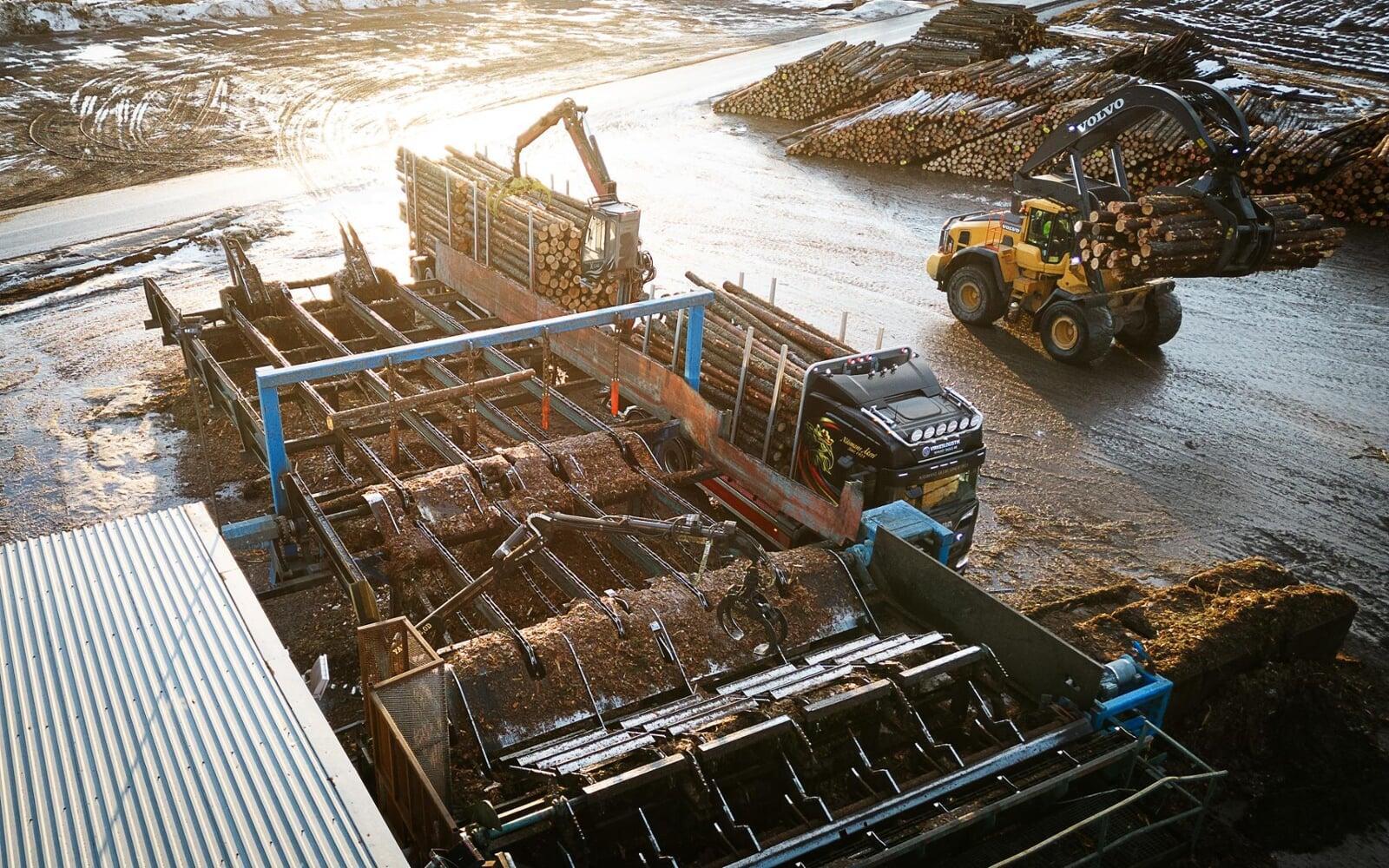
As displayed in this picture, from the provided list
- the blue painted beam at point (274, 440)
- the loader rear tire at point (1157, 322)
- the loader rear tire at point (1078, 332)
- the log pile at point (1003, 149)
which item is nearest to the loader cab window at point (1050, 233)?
the loader rear tire at point (1078, 332)

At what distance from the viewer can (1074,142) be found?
15391 mm

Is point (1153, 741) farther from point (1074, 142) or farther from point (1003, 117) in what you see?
point (1003, 117)

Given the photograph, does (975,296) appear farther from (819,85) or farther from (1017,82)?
(819,85)

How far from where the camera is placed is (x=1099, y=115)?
15000 millimetres

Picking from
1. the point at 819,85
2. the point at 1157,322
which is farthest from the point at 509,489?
the point at 819,85

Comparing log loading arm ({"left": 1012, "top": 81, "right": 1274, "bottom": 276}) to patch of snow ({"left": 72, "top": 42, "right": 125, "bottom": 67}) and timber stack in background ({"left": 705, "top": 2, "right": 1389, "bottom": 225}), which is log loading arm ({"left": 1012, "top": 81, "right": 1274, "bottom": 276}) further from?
patch of snow ({"left": 72, "top": 42, "right": 125, "bottom": 67})

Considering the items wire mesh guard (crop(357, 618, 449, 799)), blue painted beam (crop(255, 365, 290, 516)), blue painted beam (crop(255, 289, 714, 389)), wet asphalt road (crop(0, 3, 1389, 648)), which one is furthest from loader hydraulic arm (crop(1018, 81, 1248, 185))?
wire mesh guard (crop(357, 618, 449, 799))

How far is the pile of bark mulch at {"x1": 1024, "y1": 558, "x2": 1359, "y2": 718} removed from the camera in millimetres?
8805

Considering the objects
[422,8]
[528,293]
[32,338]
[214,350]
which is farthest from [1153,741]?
[422,8]

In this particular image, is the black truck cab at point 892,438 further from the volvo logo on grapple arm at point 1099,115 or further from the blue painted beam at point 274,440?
the volvo logo on grapple arm at point 1099,115

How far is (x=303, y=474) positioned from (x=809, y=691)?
7219 mm

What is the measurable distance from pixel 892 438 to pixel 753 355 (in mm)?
3021

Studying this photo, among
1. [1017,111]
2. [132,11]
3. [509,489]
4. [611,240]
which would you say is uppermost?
[132,11]

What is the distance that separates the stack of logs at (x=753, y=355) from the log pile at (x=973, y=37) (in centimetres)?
1977
